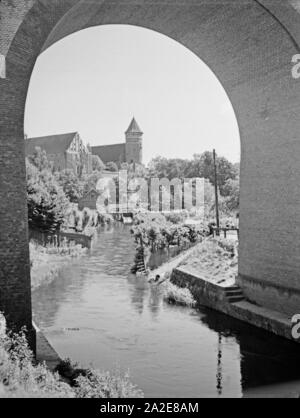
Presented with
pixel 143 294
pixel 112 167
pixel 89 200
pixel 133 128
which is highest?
pixel 133 128

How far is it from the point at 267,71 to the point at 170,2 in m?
2.64

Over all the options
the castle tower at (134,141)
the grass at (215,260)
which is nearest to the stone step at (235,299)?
the grass at (215,260)

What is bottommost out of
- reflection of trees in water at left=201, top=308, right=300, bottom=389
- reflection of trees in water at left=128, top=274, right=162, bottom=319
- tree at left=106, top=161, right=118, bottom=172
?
reflection of trees in water at left=201, top=308, right=300, bottom=389

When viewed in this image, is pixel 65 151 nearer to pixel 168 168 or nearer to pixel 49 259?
pixel 168 168

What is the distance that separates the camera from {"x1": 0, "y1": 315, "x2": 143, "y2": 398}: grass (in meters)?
5.12

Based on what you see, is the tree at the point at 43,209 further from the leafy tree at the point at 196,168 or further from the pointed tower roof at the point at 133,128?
the pointed tower roof at the point at 133,128

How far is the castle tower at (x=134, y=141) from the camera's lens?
279 ft

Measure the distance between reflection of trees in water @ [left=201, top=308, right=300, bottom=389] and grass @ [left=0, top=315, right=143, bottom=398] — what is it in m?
2.54

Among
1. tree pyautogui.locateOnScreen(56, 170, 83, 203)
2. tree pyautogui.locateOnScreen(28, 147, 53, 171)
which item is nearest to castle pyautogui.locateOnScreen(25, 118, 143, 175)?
tree pyautogui.locateOnScreen(28, 147, 53, 171)

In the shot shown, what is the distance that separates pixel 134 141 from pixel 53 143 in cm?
2065

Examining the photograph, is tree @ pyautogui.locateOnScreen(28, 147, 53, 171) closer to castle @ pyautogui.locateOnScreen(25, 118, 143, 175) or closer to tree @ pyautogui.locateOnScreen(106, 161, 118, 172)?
castle @ pyautogui.locateOnScreen(25, 118, 143, 175)

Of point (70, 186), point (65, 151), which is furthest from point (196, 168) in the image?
point (65, 151)

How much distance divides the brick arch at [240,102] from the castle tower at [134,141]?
73.0m

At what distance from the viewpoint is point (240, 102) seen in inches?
498
